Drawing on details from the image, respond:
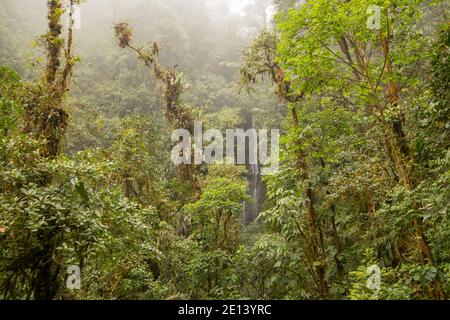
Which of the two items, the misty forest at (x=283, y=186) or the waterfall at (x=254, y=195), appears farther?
the waterfall at (x=254, y=195)

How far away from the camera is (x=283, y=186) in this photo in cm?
730

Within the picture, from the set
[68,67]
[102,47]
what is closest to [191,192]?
[68,67]

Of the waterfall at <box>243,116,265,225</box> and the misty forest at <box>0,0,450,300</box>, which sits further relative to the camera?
the waterfall at <box>243,116,265,225</box>

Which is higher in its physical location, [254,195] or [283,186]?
[254,195]

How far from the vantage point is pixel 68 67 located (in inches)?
257

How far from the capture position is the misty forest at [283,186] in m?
4.12

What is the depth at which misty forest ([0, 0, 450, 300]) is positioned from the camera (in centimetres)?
412

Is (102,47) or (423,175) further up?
(102,47)

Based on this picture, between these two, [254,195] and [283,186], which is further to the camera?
[254,195]
